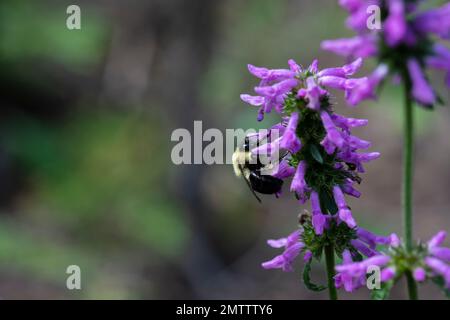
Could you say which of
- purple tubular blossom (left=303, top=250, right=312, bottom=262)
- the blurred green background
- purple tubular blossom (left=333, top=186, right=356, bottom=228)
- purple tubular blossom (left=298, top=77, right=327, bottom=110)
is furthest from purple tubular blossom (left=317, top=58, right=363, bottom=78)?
the blurred green background

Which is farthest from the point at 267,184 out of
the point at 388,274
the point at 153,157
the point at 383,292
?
the point at 153,157

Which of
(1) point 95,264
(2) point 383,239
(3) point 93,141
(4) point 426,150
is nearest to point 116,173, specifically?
(3) point 93,141

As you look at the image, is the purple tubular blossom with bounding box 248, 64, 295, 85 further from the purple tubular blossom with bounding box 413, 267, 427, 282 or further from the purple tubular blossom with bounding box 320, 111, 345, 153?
the purple tubular blossom with bounding box 413, 267, 427, 282

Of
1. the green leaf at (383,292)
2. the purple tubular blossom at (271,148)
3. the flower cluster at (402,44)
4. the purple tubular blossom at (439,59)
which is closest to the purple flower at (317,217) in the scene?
the purple tubular blossom at (271,148)

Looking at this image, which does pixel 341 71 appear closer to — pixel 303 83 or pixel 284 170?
pixel 303 83

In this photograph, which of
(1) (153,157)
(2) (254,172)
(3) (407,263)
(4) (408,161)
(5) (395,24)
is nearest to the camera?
(5) (395,24)

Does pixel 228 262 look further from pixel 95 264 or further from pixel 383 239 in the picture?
pixel 383 239
